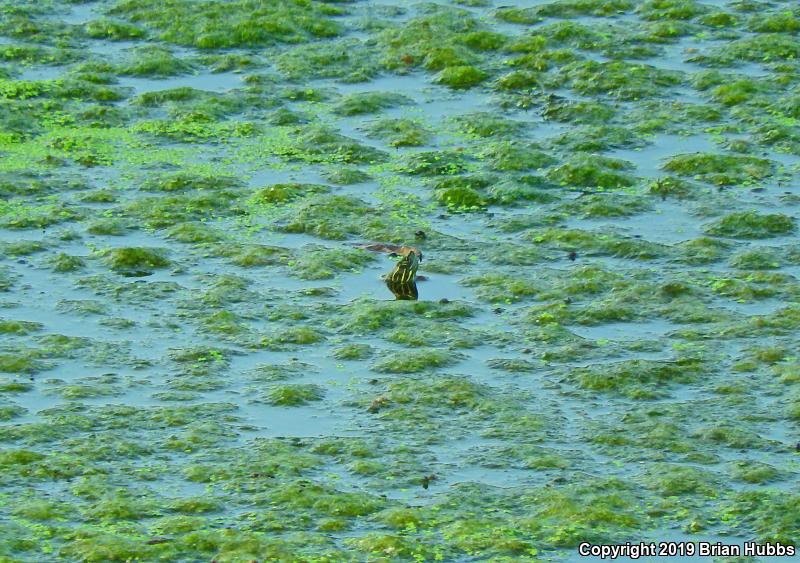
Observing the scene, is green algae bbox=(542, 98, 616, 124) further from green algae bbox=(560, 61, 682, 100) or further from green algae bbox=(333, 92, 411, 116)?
green algae bbox=(333, 92, 411, 116)

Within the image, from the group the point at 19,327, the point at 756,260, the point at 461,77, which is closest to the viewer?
the point at 19,327

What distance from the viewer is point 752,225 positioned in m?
8.23

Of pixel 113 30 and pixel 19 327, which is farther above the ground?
pixel 113 30

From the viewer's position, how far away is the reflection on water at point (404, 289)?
7.60 m

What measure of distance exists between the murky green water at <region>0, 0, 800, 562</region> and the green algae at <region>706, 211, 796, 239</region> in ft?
0.05

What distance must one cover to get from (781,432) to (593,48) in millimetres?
4695

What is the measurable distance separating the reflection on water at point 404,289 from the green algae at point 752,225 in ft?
4.91

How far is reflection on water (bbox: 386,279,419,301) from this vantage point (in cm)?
760

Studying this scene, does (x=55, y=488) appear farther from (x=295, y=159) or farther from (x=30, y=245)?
(x=295, y=159)

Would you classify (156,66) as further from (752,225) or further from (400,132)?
(752,225)

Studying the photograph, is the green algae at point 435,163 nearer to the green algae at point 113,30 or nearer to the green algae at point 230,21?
the green algae at point 230,21

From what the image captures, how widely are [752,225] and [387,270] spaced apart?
5.73 feet

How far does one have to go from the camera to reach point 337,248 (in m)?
8.11

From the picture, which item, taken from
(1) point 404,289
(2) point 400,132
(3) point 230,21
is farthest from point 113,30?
(1) point 404,289
